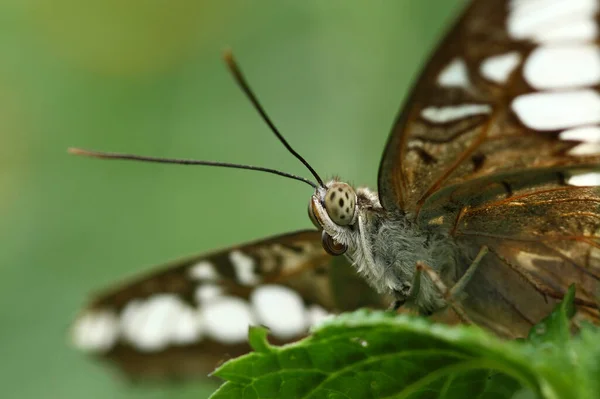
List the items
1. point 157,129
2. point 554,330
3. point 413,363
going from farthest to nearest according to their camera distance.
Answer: point 157,129 → point 413,363 → point 554,330

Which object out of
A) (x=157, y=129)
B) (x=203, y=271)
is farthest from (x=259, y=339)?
(x=157, y=129)

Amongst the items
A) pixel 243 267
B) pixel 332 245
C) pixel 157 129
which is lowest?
pixel 157 129

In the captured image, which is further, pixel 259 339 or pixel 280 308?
pixel 280 308

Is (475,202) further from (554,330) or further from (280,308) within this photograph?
(280,308)

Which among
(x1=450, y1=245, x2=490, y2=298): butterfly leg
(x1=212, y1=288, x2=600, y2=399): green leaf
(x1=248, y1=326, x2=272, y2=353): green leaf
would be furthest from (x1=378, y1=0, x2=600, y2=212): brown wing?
(x1=248, y1=326, x2=272, y2=353): green leaf

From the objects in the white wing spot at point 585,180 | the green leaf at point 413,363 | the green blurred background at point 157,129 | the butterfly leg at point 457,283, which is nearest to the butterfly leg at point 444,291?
the butterfly leg at point 457,283

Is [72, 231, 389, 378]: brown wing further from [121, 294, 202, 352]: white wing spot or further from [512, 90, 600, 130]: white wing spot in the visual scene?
[512, 90, 600, 130]: white wing spot

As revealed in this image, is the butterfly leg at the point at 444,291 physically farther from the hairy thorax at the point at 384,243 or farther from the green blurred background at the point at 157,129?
the green blurred background at the point at 157,129
